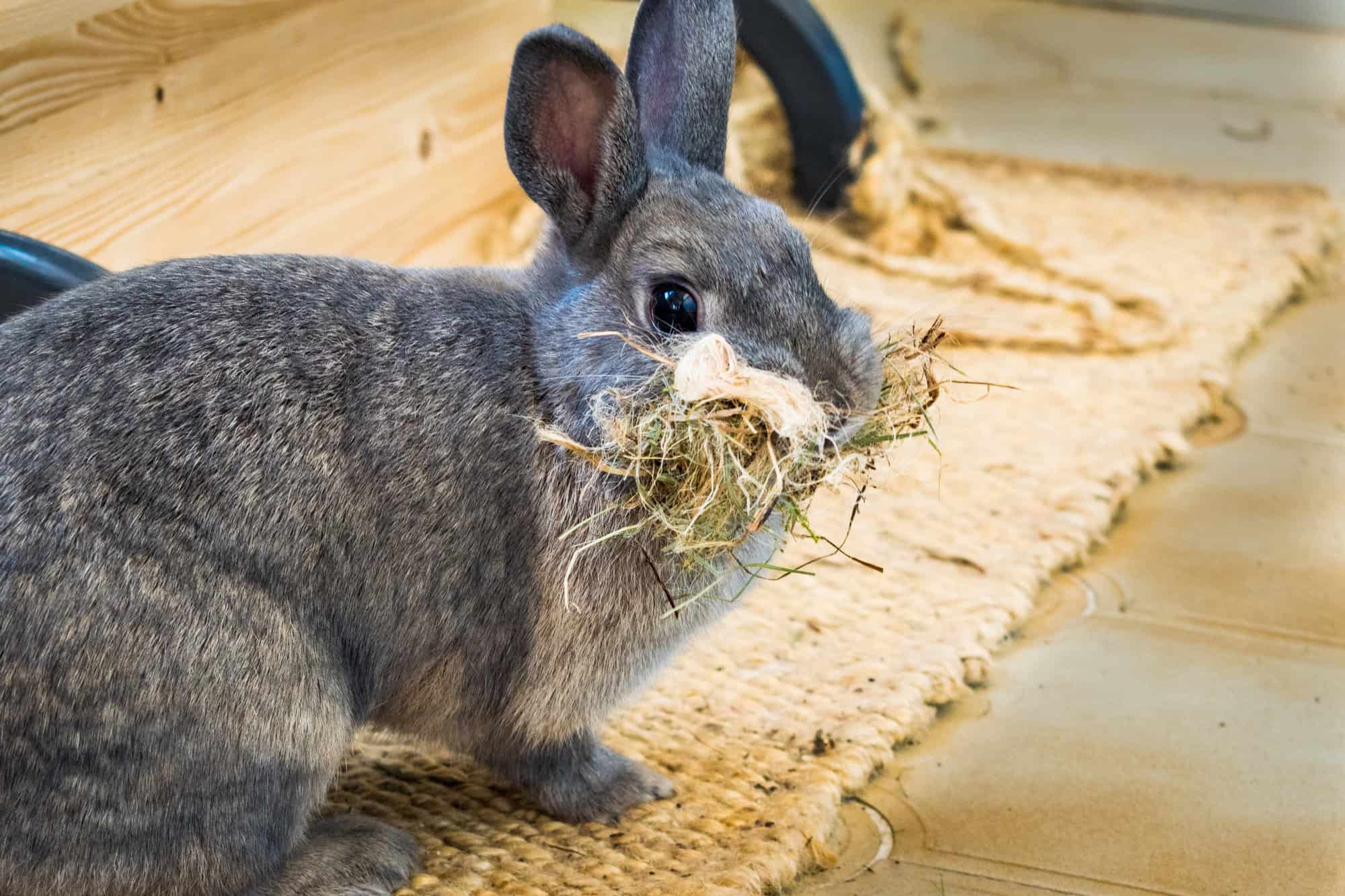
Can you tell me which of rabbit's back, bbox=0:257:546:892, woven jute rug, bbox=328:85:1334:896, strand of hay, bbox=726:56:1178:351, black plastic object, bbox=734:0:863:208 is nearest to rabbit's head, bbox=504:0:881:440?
rabbit's back, bbox=0:257:546:892

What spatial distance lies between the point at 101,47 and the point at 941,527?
5.47ft

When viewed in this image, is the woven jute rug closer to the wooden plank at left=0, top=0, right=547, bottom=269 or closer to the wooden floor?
the wooden floor

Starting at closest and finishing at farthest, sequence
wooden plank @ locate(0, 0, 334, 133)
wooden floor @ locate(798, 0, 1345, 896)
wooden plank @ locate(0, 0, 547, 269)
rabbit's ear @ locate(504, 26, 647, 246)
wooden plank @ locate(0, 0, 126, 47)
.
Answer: rabbit's ear @ locate(504, 26, 647, 246), wooden floor @ locate(798, 0, 1345, 896), wooden plank @ locate(0, 0, 126, 47), wooden plank @ locate(0, 0, 334, 133), wooden plank @ locate(0, 0, 547, 269)

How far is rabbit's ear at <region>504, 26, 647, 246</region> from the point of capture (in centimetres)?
181

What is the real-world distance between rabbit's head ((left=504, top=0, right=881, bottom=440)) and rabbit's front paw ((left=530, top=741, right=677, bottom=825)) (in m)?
0.48

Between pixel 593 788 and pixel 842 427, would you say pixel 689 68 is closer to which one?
pixel 842 427

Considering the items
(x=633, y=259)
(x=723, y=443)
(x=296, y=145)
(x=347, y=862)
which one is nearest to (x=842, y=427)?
(x=723, y=443)

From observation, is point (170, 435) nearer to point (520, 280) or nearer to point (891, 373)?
point (520, 280)

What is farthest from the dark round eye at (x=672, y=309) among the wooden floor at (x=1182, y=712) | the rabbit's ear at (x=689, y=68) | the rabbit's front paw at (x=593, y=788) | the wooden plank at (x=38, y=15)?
the wooden plank at (x=38, y=15)

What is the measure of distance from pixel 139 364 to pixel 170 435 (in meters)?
0.10

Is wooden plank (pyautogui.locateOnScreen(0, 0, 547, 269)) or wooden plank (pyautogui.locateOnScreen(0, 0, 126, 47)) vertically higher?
wooden plank (pyautogui.locateOnScreen(0, 0, 126, 47))

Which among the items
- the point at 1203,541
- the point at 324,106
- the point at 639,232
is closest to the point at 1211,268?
the point at 1203,541

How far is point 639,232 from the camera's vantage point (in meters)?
1.83

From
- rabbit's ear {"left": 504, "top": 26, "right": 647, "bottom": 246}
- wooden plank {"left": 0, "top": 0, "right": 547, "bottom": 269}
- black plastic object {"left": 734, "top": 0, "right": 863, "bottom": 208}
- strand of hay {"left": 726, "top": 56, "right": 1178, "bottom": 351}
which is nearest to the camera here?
rabbit's ear {"left": 504, "top": 26, "right": 647, "bottom": 246}
